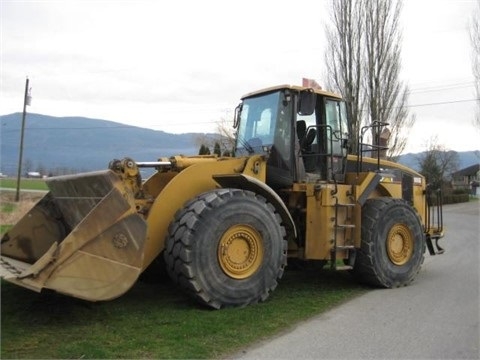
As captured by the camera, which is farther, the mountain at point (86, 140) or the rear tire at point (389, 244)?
the mountain at point (86, 140)

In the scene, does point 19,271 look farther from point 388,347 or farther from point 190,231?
point 388,347

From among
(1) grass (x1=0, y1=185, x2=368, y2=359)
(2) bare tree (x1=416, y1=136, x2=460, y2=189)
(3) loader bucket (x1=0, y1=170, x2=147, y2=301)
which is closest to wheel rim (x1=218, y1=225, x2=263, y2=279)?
(1) grass (x1=0, y1=185, x2=368, y2=359)

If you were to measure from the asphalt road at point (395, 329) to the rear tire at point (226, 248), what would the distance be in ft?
2.76

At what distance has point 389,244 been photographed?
8172mm

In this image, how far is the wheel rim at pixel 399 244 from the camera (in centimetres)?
820

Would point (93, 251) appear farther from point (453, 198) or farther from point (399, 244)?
point (453, 198)

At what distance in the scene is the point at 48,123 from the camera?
6703 inches

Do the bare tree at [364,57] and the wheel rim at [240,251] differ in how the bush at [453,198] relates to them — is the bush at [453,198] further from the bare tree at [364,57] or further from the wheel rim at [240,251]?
the wheel rim at [240,251]

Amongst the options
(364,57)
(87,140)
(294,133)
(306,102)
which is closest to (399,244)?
(294,133)

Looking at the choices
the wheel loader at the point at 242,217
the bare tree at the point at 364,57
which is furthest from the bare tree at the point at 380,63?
the wheel loader at the point at 242,217

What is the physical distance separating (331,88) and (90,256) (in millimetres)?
20591

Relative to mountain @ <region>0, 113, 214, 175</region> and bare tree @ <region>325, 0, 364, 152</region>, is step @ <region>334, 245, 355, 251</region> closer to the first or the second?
bare tree @ <region>325, 0, 364, 152</region>

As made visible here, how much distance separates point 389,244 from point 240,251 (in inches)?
111

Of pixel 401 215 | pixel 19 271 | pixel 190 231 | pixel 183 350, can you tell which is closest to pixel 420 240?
pixel 401 215
